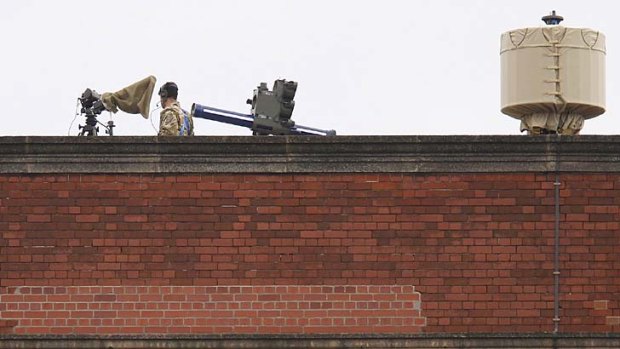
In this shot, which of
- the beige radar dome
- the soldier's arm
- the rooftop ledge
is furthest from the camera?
the beige radar dome

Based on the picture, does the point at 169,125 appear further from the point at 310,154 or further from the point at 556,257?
the point at 556,257

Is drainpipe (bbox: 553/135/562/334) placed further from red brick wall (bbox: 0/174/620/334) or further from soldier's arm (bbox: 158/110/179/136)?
soldier's arm (bbox: 158/110/179/136)

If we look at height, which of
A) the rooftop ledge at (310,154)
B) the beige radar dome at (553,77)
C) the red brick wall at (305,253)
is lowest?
the red brick wall at (305,253)

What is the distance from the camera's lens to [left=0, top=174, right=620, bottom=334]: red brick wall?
19.9m

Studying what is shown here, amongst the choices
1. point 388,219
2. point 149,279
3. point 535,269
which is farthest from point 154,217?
point 535,269

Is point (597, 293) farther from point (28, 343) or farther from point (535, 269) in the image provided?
point (28, 343)

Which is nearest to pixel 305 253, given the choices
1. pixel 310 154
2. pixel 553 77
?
pixel 310 154

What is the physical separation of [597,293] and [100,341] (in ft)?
15.3

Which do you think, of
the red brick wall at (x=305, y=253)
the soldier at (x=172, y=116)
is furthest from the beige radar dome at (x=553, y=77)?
the soldier at (x=172, y=116)

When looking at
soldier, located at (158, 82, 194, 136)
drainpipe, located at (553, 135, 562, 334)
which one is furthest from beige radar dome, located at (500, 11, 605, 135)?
soldier, located at (158, 82, 194, 136)

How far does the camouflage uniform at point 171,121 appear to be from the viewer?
20688 millimetres

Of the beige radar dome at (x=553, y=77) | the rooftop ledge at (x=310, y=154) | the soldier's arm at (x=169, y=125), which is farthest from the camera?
the beige radar dome at (x=553, y=77)

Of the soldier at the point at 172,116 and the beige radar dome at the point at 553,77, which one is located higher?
the beige radar dome at the point at 553,77

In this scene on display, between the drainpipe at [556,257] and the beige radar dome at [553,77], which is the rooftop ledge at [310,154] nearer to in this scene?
the drainpipe at [556,257]
